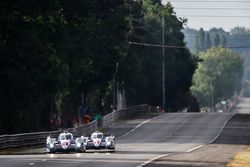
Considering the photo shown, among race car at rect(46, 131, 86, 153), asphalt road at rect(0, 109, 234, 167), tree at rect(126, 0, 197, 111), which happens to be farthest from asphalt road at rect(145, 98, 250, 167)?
tree at rect(126, 0, 197, 111)

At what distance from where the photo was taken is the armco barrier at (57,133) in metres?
67.4

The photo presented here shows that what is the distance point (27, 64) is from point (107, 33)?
39824 mm

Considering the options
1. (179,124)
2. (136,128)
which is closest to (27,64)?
(136,128)

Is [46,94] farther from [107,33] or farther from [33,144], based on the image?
[107,33]

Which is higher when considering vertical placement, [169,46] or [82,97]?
[169,46]

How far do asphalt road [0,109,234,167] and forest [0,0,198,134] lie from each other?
865 cm

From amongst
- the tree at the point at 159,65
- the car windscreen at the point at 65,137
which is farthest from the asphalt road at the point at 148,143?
the tree at the point at 159,65

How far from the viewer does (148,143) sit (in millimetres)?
74625

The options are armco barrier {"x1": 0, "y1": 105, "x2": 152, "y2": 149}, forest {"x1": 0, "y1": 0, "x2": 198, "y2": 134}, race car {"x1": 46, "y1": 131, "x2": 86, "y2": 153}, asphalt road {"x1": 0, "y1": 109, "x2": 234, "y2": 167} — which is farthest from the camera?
forest {"x1": 0, "y1": 0, "x2": 198, "y2": 134}

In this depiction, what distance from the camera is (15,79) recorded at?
79.0 m

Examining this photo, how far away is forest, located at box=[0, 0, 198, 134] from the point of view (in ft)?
265

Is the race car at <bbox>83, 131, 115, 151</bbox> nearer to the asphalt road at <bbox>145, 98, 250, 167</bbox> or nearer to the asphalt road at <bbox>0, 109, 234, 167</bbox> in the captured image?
the asphalt road at <bbox>0, 109, 234, 167</bbox>

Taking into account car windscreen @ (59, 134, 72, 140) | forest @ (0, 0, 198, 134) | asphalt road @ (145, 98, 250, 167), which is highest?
forest @ (0, 0, 198, 134)

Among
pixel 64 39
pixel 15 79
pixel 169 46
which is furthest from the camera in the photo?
pixel 169 46
